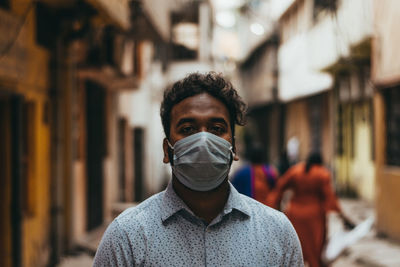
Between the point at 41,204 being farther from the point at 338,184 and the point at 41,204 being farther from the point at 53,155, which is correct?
the point at 338,184

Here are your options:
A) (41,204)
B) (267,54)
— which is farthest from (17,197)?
(267,54)

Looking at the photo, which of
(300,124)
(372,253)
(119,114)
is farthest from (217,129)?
(300,124)

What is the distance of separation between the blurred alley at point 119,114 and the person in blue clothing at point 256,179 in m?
2.35

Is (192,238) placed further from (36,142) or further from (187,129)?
(36,142)

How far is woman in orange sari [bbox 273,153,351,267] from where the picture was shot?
7.22m

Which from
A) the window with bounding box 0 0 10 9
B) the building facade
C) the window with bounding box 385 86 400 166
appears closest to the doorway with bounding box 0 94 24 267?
the window with bounding box 0 0 10 9

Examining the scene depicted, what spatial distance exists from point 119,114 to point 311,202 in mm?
9342

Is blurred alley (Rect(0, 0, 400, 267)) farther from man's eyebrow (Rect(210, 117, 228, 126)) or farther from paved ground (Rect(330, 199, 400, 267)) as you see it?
man's eyebrow (Rect(210, 117, 228, 126))

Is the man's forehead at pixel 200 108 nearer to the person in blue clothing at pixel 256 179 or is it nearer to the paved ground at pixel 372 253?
the person in blue clothing at pixel 256 179

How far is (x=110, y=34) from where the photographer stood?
39.0ft

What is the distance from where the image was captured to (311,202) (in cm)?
729

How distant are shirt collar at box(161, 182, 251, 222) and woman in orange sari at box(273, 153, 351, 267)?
5.29m

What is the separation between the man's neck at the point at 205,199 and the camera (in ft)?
6.64

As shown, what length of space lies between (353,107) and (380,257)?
902 centimetres
